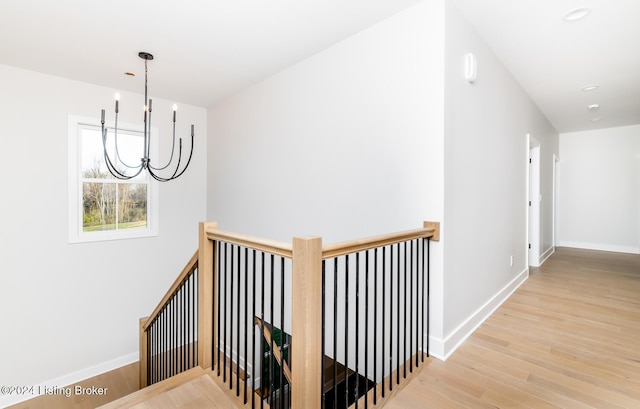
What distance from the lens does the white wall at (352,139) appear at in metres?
2.11

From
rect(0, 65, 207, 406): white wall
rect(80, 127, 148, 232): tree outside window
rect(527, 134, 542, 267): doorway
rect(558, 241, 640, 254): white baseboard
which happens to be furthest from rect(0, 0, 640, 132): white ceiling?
rect(558, 241, 640, 254): white baseboard

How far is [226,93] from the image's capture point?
13.2ft

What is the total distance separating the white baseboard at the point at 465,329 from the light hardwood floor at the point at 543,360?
5 cm

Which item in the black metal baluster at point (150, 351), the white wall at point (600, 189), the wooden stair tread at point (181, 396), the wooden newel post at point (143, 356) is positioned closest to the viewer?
the wooden stair tread at point (181, 396)

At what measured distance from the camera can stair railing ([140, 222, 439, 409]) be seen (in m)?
1.29

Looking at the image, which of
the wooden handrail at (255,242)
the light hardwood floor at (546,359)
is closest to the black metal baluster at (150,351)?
the wooden handrail at (255,242)

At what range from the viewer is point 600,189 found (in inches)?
231

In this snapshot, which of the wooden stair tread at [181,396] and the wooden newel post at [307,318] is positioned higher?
the wooden newel post at [307,318]

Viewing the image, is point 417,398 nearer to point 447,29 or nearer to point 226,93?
point 447,29

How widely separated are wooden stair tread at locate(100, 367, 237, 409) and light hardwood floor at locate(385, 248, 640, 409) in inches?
36.9

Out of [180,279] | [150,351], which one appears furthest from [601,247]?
[150,351]

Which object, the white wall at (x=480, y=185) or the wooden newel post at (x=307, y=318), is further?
the white wall at (x=480, y=185)

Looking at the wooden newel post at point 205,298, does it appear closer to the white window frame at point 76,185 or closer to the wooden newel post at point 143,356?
the wooden newel post at point 143,356

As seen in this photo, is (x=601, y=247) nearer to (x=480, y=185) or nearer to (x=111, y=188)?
(x=480, y=185)
